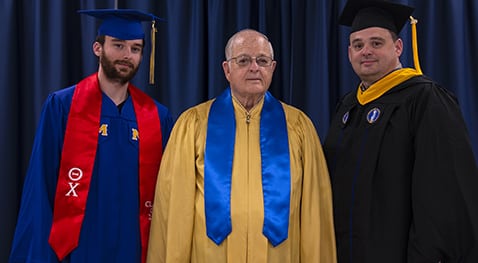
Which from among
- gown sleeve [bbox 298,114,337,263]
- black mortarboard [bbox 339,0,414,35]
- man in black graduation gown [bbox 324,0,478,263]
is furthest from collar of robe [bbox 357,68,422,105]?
gown sleeve [bbox 298,114,337,263]

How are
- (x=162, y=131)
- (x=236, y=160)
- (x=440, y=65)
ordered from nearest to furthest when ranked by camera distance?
(x=236, y=160), (x=162, y=131), (x=440, y=65)

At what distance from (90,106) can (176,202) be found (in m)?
0.74

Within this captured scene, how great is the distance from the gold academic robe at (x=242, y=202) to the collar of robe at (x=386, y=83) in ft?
1.22

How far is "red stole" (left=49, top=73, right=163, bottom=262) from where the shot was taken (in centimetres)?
249

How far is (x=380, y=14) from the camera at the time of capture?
2635 mm

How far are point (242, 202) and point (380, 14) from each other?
4.13 ft

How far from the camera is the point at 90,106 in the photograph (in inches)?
103

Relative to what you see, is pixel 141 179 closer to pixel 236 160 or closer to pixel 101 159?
pixel 101 159

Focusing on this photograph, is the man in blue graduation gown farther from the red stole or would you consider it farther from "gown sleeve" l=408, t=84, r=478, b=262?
"gown sleeve" l=408, t=84, r=478, b=262

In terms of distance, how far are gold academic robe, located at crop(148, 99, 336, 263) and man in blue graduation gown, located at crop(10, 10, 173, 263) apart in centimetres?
19

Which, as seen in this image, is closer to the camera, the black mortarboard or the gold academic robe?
the gold academic robe

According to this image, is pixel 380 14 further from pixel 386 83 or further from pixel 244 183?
pixel 244 183

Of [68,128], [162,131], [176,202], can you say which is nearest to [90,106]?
[68,128]

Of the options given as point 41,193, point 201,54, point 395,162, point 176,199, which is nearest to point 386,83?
point 395,162
